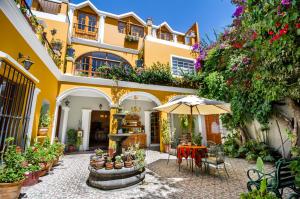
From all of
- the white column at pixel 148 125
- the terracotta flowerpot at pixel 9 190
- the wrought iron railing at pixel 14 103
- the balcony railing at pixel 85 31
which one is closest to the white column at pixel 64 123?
the wrought iron railing at pixel 14 103

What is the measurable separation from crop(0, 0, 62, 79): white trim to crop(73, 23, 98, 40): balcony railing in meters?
6.12

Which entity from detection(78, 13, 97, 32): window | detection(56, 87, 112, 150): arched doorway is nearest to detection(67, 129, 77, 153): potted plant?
detection(56, 87, 112, 150): arched doorway

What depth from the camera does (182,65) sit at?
1229cm

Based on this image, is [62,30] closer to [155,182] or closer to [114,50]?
[114,50]

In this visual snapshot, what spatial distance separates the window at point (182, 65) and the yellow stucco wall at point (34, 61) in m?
7.82

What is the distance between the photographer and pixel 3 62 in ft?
11.2

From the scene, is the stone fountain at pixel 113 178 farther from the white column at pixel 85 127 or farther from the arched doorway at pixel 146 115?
the arched doorway at pixel 146 115

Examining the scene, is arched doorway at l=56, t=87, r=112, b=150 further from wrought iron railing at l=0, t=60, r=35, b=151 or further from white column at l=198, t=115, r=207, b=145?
white column at l=198, t=115, r=207, b=145

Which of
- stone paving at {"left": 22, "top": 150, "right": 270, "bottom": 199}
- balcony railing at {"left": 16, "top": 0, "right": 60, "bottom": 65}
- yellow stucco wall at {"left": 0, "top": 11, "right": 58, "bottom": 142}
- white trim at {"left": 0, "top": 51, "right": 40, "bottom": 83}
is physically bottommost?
stone paving at {"left": 22, "top": 150, "right": 270, "bottom": 199}

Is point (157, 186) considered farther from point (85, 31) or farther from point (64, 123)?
point (85, 31)

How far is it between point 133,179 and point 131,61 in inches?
369

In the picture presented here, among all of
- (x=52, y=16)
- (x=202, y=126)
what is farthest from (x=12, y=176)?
(x=202, y=126)

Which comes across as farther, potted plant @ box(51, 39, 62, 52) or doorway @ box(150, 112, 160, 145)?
doorway @ box(150, 112, 160, 145)

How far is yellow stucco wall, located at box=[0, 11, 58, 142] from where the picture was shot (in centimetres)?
371
